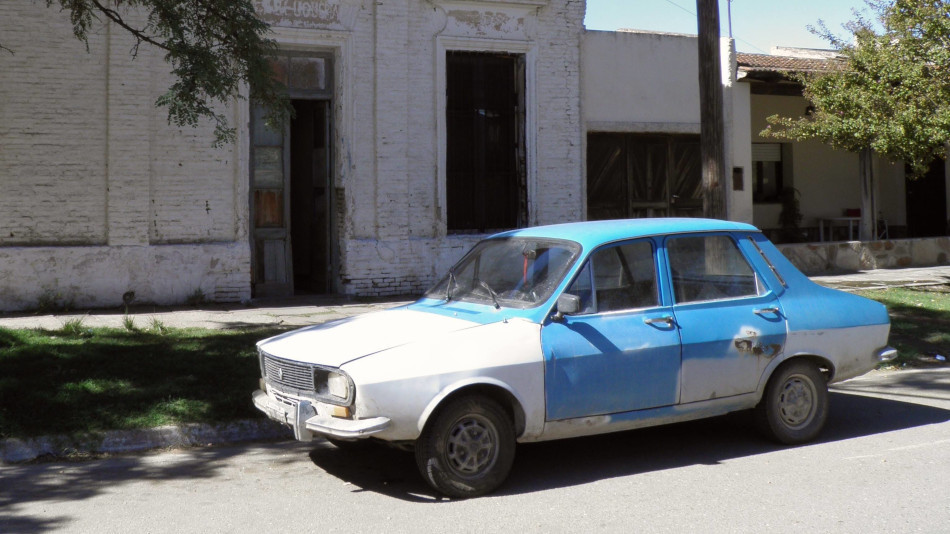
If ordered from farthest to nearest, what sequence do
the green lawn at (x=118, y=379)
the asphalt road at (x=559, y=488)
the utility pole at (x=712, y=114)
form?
the utility pole at (x=712, y=114)
the green lawn at (x=118, y=379)
the asphalt road at (x=559, y=488)

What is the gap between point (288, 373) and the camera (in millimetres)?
5902

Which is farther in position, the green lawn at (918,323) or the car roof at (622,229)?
the green lawn at (918,323)

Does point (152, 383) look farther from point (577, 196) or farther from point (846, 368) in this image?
point (577, 196)

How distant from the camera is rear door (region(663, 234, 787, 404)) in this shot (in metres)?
6.32

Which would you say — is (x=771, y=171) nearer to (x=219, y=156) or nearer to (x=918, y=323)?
(x=918, y=323)

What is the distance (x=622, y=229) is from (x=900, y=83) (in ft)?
33.1

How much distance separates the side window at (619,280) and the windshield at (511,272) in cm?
15

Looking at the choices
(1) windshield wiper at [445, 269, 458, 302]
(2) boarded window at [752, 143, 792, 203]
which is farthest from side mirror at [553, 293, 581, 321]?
(2) boarded window at [752, 143, 792, 203]

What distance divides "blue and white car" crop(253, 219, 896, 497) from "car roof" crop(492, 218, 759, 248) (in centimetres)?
2

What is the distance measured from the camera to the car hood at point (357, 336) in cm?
564

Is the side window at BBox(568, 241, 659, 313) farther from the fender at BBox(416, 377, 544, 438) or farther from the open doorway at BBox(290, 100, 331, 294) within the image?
the open doorway at BBox(290, 100, 331, 294)

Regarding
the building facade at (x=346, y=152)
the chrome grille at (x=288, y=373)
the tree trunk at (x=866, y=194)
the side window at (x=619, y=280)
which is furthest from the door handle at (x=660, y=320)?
the tree trunk at (x=866, y=194)

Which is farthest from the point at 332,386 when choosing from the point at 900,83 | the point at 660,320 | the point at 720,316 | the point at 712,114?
the point at 900,83

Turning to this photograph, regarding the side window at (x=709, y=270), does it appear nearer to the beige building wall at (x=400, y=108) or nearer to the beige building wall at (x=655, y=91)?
the beige building wall at (x=400, y=108)
